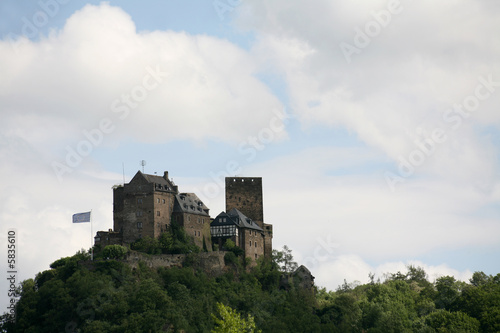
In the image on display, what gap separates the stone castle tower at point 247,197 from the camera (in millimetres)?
121562

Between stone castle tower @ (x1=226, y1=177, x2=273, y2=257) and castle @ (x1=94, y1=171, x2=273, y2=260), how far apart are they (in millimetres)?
1009

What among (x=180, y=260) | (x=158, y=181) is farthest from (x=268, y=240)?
(x=158, y=181)

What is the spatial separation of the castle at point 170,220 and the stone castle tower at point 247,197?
1.01m

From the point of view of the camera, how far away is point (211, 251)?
357ft

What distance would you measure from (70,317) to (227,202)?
35.7m

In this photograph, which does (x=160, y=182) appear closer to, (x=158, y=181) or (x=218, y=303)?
(x=158, y=181)

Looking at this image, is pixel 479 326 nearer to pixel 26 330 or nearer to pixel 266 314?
pixel 266 314

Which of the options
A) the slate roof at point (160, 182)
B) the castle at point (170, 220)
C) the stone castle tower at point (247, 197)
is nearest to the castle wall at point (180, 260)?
the castle at point (170, 220)

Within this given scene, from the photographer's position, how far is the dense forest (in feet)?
304

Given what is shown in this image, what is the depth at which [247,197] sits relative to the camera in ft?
403

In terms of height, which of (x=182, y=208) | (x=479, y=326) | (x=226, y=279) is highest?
(x=182, y=208)

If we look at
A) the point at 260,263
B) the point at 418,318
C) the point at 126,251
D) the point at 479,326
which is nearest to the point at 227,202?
the point at 260,263

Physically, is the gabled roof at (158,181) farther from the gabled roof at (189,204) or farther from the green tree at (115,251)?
the green tree at (115,251)

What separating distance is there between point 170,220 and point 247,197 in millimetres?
18369
